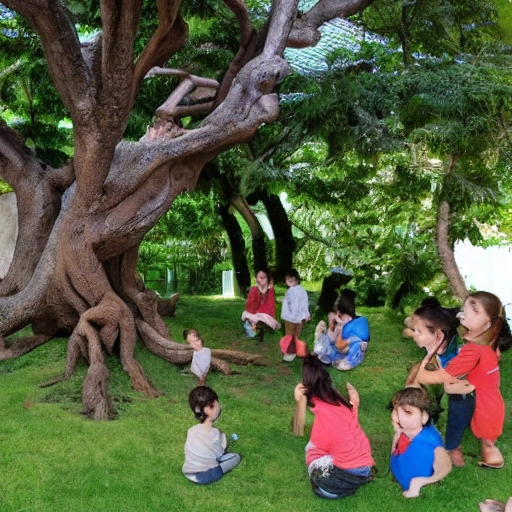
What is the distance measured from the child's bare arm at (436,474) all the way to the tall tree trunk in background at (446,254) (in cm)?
357

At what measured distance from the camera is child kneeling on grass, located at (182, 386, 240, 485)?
430cm

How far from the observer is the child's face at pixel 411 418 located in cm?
400

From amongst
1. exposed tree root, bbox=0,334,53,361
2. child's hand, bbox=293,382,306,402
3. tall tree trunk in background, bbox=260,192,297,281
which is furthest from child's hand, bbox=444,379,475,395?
tall tree trunk in background, bbox=260,192,297,281

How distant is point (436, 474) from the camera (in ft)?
13.4

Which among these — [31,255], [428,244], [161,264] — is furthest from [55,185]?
[161,264]

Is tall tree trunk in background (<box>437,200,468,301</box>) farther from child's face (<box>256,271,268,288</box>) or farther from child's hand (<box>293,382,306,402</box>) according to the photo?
child's hand (<box>293,382,306,402</box>)

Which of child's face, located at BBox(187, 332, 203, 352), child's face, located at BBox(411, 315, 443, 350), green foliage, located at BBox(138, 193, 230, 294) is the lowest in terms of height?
green foliage, located at BBox(138, 193, 230, 294)

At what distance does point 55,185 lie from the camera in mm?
7699

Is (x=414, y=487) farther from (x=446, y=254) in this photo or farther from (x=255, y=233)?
(x=255, y=233)

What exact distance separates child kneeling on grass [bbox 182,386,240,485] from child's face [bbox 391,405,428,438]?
1.18 metres

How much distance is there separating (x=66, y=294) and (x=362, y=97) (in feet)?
12.7

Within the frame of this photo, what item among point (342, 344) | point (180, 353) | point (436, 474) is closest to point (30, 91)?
point (180, 353)

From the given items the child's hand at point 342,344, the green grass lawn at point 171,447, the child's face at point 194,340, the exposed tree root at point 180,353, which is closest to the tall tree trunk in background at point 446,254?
the green grass lawn at point 171,447

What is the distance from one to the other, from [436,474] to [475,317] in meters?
1.03
